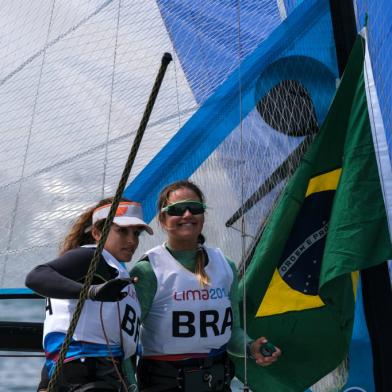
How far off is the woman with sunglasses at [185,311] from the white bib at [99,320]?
0.12 m

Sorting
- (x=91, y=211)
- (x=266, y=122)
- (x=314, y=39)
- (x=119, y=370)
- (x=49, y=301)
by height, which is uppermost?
(x=314, y=39)

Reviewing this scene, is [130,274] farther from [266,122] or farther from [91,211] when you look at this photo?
[266,122]

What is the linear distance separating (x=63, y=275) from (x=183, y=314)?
0.98ft

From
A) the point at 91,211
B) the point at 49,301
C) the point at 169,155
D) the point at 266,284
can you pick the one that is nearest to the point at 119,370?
the point at 49,301

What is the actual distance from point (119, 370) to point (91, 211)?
1.11ft

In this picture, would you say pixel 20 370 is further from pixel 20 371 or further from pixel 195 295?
pixel 195 295

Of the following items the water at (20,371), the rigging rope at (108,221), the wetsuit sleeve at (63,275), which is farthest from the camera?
the water at (20,371)

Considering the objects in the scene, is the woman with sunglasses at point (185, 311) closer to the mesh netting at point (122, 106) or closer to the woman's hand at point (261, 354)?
the woman's hand at point (261, 354)

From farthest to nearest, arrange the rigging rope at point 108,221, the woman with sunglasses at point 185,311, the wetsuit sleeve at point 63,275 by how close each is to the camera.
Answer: the woman with sunglasses at point 185,311 → the wetsuit sleeve at point 63,275 → the rigging rope at point 108,221

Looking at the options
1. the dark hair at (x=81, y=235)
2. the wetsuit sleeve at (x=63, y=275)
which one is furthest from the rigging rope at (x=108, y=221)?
the dark hair at (x=81, y=235)

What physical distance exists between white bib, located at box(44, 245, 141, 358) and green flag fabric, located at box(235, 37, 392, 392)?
47 cm

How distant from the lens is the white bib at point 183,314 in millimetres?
1938

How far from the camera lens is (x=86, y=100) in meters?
2.85

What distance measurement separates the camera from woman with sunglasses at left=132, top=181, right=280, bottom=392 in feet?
6.35
